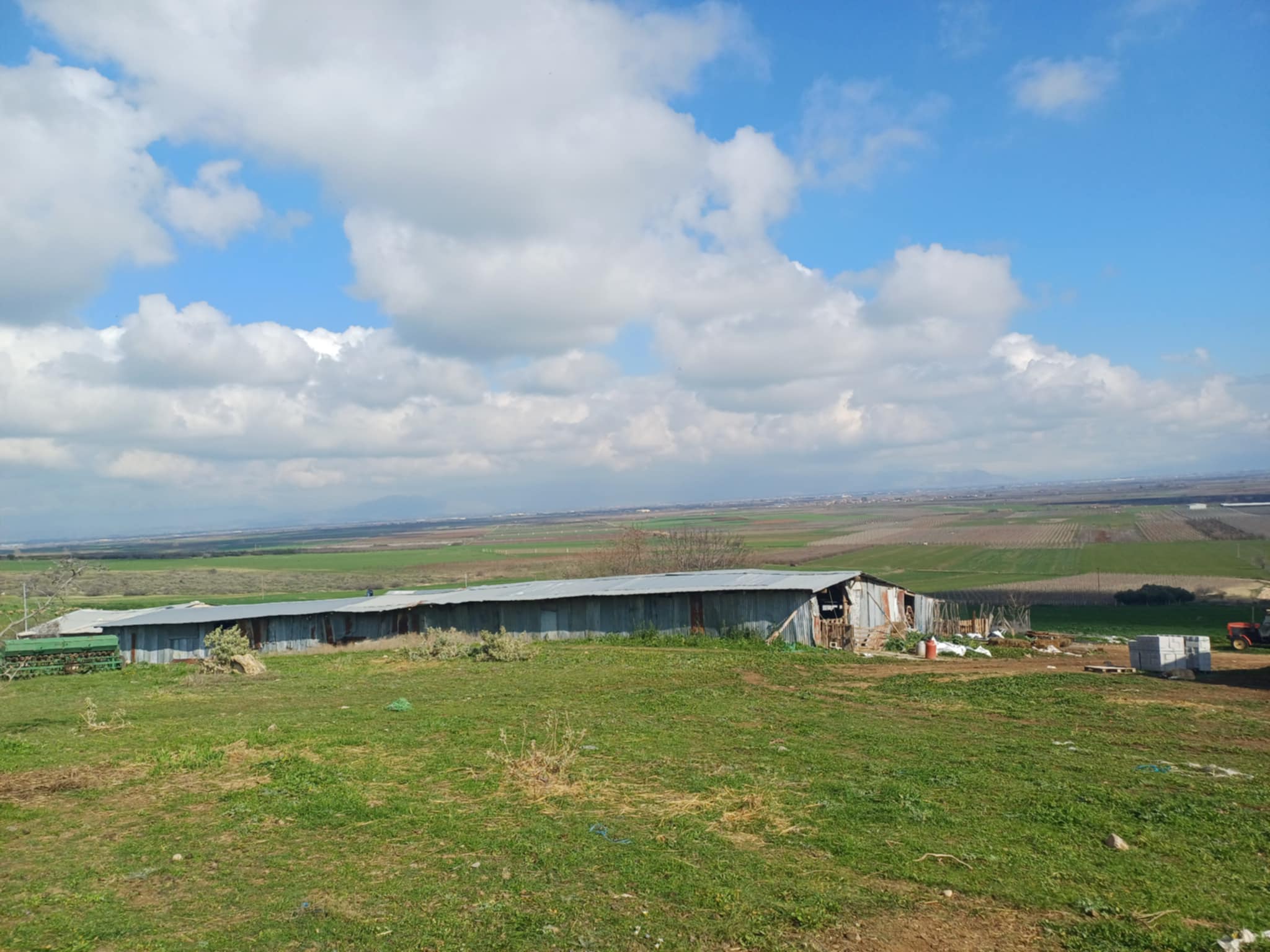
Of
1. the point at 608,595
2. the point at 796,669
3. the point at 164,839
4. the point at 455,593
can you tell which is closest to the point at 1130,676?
the point at 796,669

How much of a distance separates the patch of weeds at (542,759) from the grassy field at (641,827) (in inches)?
2.5

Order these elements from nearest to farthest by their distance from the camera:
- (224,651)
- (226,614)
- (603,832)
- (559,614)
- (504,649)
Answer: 1. (603,832)
2. (224,651)
3. (504,649)
4. (559,614)
5. (226,614)

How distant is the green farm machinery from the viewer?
2994 centimetres

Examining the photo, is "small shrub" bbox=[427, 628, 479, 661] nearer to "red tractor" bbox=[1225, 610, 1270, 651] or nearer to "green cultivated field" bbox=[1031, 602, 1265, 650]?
"green cultivated field" bbox=[1031, 602, 1265, 650]

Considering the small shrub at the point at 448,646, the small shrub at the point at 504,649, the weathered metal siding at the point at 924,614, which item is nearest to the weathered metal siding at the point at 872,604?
the weathered metal siding at the point at 924,614

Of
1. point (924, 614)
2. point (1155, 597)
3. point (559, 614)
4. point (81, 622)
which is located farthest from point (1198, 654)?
point (81, 622)

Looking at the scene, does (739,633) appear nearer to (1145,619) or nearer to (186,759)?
(186,759)

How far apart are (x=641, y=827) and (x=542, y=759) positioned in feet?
10.4

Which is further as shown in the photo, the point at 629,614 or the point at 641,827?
the point at 629,614

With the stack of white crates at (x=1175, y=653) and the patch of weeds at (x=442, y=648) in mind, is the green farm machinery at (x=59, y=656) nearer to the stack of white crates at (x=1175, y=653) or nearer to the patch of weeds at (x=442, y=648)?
the patch of weeds at (x=442, y=648)

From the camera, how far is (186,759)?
1367 centimetres

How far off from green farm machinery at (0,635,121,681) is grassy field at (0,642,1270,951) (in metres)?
13.5

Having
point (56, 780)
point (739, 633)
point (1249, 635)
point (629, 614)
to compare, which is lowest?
point (1249, 635)

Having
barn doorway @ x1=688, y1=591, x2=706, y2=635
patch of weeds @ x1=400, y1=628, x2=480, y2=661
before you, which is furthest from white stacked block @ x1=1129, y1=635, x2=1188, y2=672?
patch of weeds @ x1=400, y1=628, x2=480, y2=661
